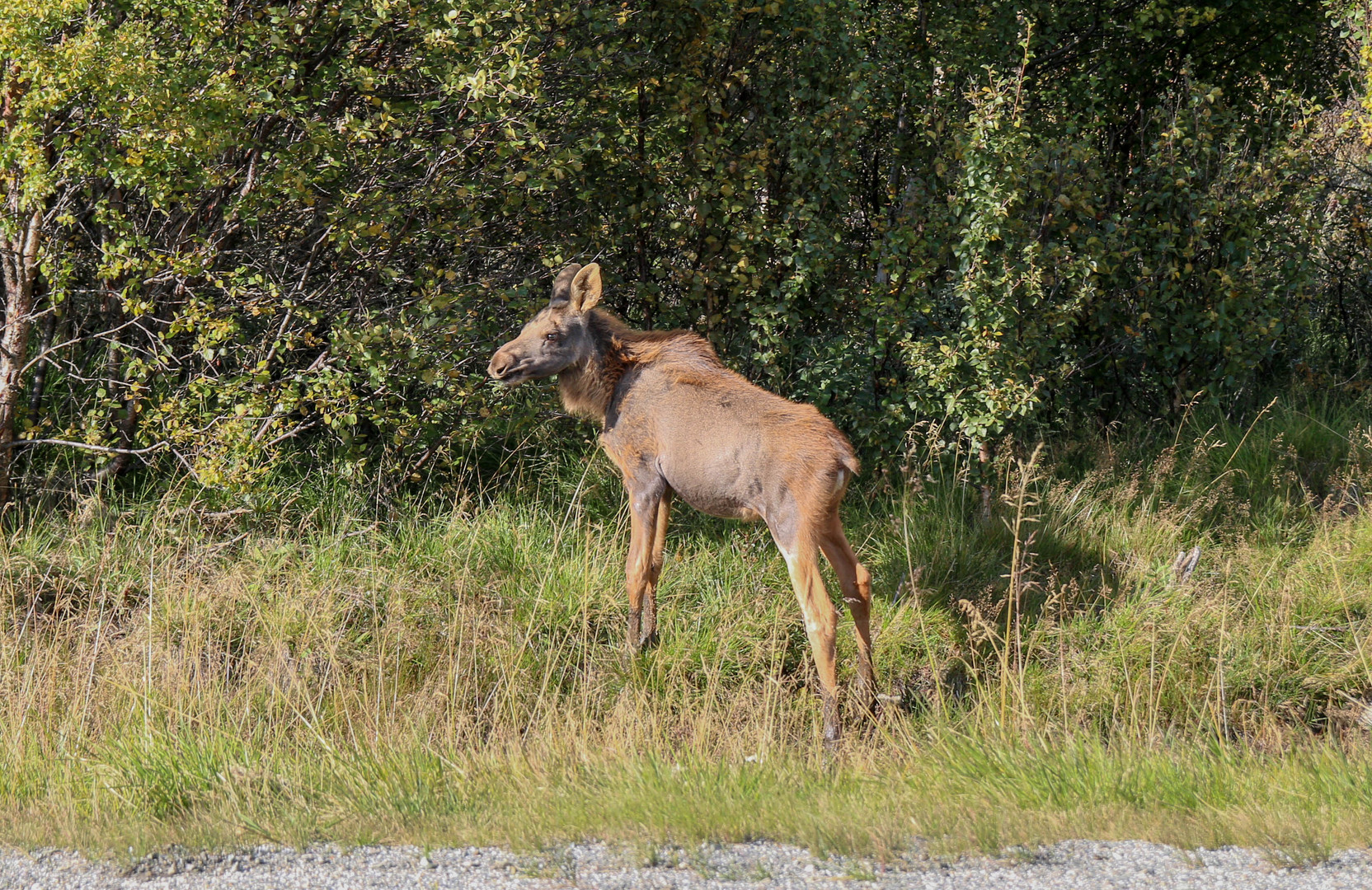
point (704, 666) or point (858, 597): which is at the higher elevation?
point (858, 597)

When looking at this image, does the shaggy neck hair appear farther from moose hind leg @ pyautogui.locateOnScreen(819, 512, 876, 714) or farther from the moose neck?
moose hind leg @ pyautogui.locateOnScreen(819, 512, 876, 714)

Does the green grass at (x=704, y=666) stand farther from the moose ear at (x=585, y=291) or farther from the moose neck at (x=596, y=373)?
the moose ear at (x=585, y=291)

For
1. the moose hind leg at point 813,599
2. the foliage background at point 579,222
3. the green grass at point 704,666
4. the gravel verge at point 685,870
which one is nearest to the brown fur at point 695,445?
the moose hind leg at point 813,599

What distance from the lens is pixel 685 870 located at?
13.8 feet

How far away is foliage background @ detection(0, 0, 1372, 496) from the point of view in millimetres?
7172

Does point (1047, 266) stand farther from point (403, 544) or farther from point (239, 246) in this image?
point (239, 246)

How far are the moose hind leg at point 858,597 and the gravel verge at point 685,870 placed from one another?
2.10m

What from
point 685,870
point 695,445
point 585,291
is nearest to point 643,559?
point 695,445

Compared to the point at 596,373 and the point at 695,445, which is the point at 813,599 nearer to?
the point at 695,445

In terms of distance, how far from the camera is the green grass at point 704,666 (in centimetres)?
482

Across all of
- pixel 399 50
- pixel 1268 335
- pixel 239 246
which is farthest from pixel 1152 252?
pixel 239 246

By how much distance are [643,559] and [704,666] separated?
71cm

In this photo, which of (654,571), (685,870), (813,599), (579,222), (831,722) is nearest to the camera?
(685,870)

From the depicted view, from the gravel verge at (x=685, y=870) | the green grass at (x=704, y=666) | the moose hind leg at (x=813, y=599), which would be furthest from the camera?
the moose hind leg at (x=813, y=599)
